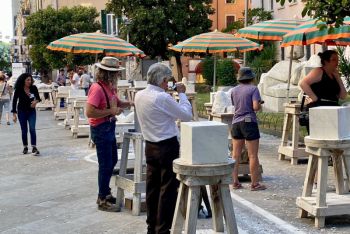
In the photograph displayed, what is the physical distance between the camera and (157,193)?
6.47m

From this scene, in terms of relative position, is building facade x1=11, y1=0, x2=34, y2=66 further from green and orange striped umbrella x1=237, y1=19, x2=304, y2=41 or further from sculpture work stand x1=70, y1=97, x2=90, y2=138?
green and orange striped umbrella x1=237, y1=19, x2=304, y2=41

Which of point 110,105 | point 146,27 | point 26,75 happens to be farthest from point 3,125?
point 146,27

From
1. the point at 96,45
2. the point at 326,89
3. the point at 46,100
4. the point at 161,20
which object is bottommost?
→ the point at 46,100

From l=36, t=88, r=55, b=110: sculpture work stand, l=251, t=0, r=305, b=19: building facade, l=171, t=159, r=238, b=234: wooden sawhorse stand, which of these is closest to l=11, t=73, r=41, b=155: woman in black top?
l=171, t=159, r=238, b=234: wooden sawhorse stand

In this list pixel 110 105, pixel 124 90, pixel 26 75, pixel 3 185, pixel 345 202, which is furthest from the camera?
pixel 124 90

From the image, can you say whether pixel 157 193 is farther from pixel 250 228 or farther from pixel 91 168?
pixel 91 168

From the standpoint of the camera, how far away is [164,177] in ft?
20.6

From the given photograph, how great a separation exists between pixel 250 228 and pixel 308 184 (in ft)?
2.67

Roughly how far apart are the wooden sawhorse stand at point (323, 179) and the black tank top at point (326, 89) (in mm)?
1462

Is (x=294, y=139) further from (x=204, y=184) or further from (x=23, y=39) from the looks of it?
(x=23, y=39)

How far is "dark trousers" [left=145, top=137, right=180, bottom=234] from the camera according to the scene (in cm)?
627

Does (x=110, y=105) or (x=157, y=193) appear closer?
(x=157, y=193)

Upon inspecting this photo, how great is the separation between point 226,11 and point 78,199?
214ft

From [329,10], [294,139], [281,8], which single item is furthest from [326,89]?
[281,8]
